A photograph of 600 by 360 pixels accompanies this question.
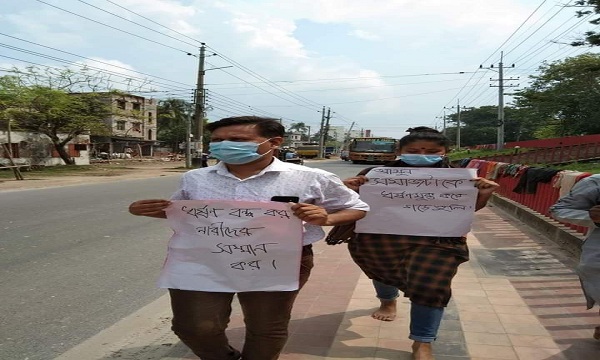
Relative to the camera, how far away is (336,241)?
12.0 feet

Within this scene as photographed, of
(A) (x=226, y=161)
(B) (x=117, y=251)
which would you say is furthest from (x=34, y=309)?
(A) (x=226, y=161)

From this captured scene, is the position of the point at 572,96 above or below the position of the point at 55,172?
above

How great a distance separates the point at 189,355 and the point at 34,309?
183 cm

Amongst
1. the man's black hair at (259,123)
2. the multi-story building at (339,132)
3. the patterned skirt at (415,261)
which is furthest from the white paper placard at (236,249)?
the multi-story building at (339,132)

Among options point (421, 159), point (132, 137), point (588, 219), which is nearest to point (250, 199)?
point (421, 159)

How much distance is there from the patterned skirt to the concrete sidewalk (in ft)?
1.56

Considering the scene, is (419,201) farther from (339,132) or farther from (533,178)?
(339,132)

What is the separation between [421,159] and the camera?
11.3ft

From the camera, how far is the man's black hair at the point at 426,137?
3406 mm

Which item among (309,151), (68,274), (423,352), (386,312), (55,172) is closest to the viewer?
(423,352)

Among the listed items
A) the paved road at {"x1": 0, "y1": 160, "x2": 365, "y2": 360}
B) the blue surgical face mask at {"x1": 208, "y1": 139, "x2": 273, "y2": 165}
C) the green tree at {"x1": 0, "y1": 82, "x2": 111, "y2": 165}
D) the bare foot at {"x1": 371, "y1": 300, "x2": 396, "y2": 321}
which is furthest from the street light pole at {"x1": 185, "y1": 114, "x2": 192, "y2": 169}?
the blue surgical face mask at {"x1": 208, "y1": 139, "x2": 273, "y2": 165}

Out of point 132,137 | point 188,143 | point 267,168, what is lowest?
point 267,168

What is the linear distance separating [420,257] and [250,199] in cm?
122

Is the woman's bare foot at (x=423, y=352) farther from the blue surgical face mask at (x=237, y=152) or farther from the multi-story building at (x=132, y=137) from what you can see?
the multi-story building at (x=132, y=137)
